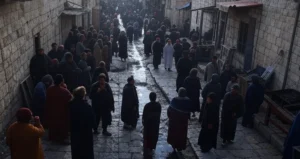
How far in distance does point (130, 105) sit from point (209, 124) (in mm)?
2084

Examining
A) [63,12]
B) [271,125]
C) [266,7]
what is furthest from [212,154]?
[63,12]

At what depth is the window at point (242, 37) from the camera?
11.6m

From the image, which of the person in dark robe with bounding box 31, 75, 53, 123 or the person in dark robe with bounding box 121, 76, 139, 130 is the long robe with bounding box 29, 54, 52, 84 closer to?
the person in dark robe with bounding box 31, 75, 53, 123

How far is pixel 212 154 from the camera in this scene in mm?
6973

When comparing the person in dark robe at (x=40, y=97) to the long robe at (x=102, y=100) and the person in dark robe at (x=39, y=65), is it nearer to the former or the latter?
the long robe at (x=102, y=100)

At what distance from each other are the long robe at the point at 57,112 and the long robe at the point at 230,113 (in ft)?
11.2

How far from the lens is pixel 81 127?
5.73 m

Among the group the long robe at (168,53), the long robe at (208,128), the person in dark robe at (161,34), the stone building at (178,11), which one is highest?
the stone building at (178,11)

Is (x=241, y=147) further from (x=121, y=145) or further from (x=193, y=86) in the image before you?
(x=121, y=145)

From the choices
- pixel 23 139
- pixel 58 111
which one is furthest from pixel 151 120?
pixel 23 139

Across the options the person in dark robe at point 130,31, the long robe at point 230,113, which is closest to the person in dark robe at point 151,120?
the long robe at point 230,113

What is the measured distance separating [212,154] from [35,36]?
20.5ft

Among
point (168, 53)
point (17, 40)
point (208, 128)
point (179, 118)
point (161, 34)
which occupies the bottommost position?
point (208, 128)

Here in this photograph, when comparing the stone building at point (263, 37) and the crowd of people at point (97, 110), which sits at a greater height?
the stone building at point (263, 37)
